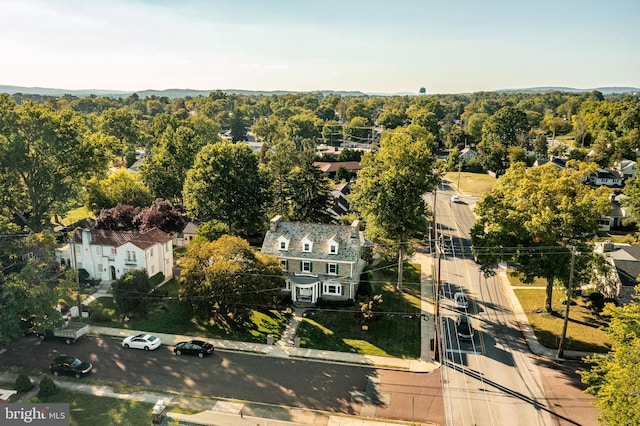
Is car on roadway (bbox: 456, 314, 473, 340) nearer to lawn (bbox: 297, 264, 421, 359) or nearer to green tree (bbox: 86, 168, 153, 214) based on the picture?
lawn (bbox: 297, 264, 421, 359)

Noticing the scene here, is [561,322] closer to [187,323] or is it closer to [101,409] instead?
[187,323]

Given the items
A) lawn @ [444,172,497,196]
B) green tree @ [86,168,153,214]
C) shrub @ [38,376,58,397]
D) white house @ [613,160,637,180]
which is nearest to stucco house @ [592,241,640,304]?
shrub @ [38,376,58,397]

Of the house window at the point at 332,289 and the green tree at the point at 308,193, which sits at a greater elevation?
the green tree at the point at 308,193

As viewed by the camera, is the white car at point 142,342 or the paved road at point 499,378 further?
the white car at point 142,342

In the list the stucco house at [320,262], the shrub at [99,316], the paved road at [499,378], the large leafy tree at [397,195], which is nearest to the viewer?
the paved road at [499,378]

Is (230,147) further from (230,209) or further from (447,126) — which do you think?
(447,126)

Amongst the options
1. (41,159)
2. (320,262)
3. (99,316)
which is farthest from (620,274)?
(41,159)

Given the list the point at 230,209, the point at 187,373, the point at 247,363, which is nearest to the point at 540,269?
the point at 247,363

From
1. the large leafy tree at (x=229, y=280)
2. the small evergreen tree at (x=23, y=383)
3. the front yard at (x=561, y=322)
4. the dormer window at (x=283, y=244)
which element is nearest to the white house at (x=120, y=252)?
the large leafy tree at (x=229, y=280)

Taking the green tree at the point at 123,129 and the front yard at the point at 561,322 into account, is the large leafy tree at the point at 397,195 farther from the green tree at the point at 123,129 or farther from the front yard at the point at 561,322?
the green tree at the point at 123,129
